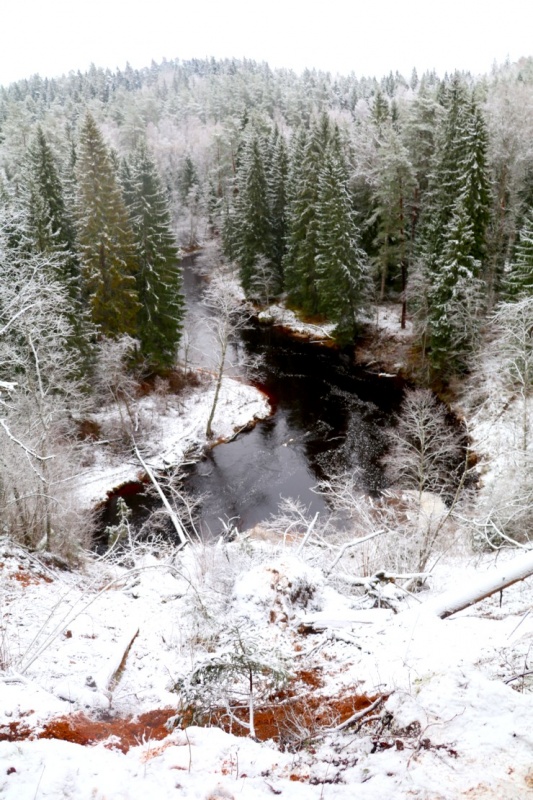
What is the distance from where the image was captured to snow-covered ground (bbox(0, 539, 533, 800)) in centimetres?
314

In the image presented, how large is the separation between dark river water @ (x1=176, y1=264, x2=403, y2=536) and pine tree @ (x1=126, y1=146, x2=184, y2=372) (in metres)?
4.32

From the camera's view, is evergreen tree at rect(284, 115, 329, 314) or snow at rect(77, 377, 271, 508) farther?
evergreen tree at rect(284, 115, 329, 314)

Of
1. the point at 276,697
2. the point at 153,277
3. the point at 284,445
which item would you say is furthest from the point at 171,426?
the point at 276,697

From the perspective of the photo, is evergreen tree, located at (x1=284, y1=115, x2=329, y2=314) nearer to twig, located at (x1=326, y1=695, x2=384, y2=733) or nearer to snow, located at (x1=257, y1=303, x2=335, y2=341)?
snow, located at (x1=257, y1=303, x2=335, y2=341)

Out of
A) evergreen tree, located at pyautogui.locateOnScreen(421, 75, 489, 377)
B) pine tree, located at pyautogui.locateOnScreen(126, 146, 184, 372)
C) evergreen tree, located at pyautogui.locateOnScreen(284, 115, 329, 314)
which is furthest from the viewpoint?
evergreen tree, located at pyautogui.locateOnScreen(284, 115, 329, 314)

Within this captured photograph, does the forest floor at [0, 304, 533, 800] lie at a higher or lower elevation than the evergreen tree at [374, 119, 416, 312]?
lower

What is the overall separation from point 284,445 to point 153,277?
1257cm

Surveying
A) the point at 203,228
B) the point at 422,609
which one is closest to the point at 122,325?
the point at 422,609

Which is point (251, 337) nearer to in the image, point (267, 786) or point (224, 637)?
point (224, 637)

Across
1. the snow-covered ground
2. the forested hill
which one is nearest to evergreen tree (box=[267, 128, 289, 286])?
the forested hill

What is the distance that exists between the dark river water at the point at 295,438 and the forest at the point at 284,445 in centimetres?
85

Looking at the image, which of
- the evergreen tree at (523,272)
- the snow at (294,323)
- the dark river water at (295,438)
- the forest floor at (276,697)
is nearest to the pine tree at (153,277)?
the dark river water at (295,438)

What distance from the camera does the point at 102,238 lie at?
84.2 ft

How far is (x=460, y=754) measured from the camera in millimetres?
3203
